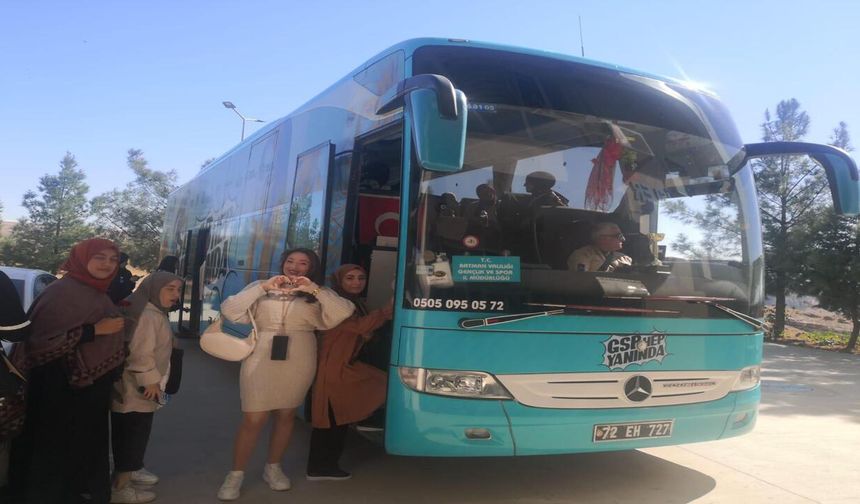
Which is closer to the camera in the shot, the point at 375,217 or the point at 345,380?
the point at 345,380

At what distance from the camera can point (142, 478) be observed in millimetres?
4598

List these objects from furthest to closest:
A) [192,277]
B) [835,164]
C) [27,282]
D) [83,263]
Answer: [192,277] → [27,282] → [835,164] → [83,263]

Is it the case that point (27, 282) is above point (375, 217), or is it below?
below

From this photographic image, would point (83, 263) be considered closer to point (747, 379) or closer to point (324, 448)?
point (324, 448)

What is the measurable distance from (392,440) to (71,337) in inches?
78.0

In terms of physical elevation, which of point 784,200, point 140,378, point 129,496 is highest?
point 784,200

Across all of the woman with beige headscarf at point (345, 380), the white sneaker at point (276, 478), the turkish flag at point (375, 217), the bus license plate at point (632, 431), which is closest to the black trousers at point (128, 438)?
the white sneaker at point (276, 478)

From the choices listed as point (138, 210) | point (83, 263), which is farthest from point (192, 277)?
point (138, 210)

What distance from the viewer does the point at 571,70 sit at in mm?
4750

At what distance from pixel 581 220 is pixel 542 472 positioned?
218 centimetres

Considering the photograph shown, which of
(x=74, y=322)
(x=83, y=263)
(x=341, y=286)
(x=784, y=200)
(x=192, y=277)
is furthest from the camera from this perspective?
(x=784, y=200)

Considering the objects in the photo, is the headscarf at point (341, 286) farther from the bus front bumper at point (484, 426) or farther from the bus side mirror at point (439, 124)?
the bus side mirror at point (439, 124)

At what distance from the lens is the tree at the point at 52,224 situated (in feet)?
145

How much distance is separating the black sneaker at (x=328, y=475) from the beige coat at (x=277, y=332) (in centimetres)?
74
